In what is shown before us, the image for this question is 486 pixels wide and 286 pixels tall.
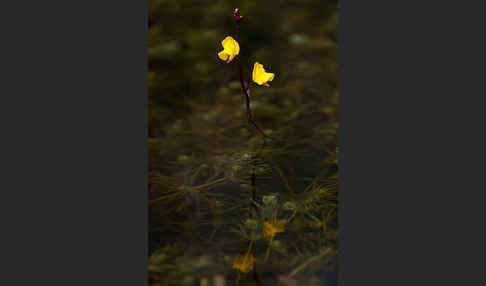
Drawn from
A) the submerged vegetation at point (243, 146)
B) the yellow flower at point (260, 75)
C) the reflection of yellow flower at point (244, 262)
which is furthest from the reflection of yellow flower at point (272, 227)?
the yellow flower at point (260, 75)

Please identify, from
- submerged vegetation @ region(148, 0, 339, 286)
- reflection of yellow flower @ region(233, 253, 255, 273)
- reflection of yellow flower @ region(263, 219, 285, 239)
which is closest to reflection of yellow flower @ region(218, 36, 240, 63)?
submerged vegetation @ region(148, 0, 339, 286)

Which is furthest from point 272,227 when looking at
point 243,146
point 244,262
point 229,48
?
point 229,48

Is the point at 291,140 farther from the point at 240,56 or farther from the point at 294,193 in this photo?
the point at 240,56

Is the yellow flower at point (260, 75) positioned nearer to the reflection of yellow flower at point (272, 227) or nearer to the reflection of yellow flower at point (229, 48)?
the reflection of yellow flower at point (229, 48)

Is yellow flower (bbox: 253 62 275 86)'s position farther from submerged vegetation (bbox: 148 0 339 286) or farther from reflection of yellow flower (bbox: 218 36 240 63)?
reflection of yellow flower (bbox: 218 36 240 63)

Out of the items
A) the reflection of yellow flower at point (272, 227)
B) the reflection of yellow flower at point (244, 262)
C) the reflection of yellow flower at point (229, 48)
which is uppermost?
the reflection of yellow flower at point (229, 48)

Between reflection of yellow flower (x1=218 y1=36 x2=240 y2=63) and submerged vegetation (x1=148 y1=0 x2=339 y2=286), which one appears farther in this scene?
reflection of yellow flower (x1=218 y1=36 x2=240 y2=63)

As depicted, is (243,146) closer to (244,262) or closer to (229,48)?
(229,48)
